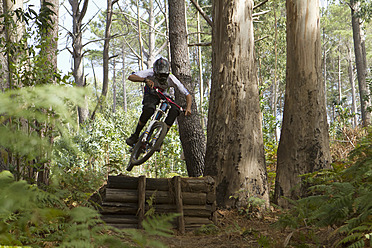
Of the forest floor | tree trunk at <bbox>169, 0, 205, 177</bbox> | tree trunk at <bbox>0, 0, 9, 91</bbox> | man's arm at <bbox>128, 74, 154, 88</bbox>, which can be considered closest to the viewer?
the forest floor

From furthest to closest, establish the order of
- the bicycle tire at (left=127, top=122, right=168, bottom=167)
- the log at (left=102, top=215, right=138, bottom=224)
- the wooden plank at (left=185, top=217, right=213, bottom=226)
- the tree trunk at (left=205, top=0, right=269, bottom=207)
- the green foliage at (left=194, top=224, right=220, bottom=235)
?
the bicycle tire at (left=127, top=122, right=168, bottom=167), the tree trunk at (left=205, top=0, right=269, bottom=207), the wooden plank at (left=185, top=217, right=213, bottom=226), the log at (left=102, top=215, right=138, bottom=224), the green foliage at (left=194, top=224, right=220, bottom=235)

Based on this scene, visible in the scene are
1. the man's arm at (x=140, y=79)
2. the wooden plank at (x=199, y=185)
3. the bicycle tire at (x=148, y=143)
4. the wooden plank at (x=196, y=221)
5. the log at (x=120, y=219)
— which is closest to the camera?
the log at (x=120, y=219)

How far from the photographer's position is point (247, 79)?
227 inches

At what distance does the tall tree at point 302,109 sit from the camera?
5.64 metres

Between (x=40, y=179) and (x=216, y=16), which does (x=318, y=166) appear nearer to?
(x=216, y=16)

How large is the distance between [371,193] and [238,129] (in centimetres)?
342

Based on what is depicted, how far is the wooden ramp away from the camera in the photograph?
4.61 m

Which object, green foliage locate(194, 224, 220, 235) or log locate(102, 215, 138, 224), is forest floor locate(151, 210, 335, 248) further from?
log locate(102, 215, 138, 224)

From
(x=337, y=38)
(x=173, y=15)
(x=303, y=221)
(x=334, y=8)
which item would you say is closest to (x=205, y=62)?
(x=334, y=8)

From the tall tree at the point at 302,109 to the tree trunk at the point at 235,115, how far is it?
1.52 ft

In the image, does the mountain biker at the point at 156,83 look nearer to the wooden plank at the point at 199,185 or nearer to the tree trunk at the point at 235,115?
the tree trunk at the point at 235,115

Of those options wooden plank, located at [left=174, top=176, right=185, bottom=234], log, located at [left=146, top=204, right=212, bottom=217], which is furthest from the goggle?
log, located at [left=146, top=204, right=212, bottom=217]

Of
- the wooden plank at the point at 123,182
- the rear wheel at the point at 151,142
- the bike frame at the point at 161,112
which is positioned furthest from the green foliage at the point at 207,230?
the bike frame at the point at 161,112

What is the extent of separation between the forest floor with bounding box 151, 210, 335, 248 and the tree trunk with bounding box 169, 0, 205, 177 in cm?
255
